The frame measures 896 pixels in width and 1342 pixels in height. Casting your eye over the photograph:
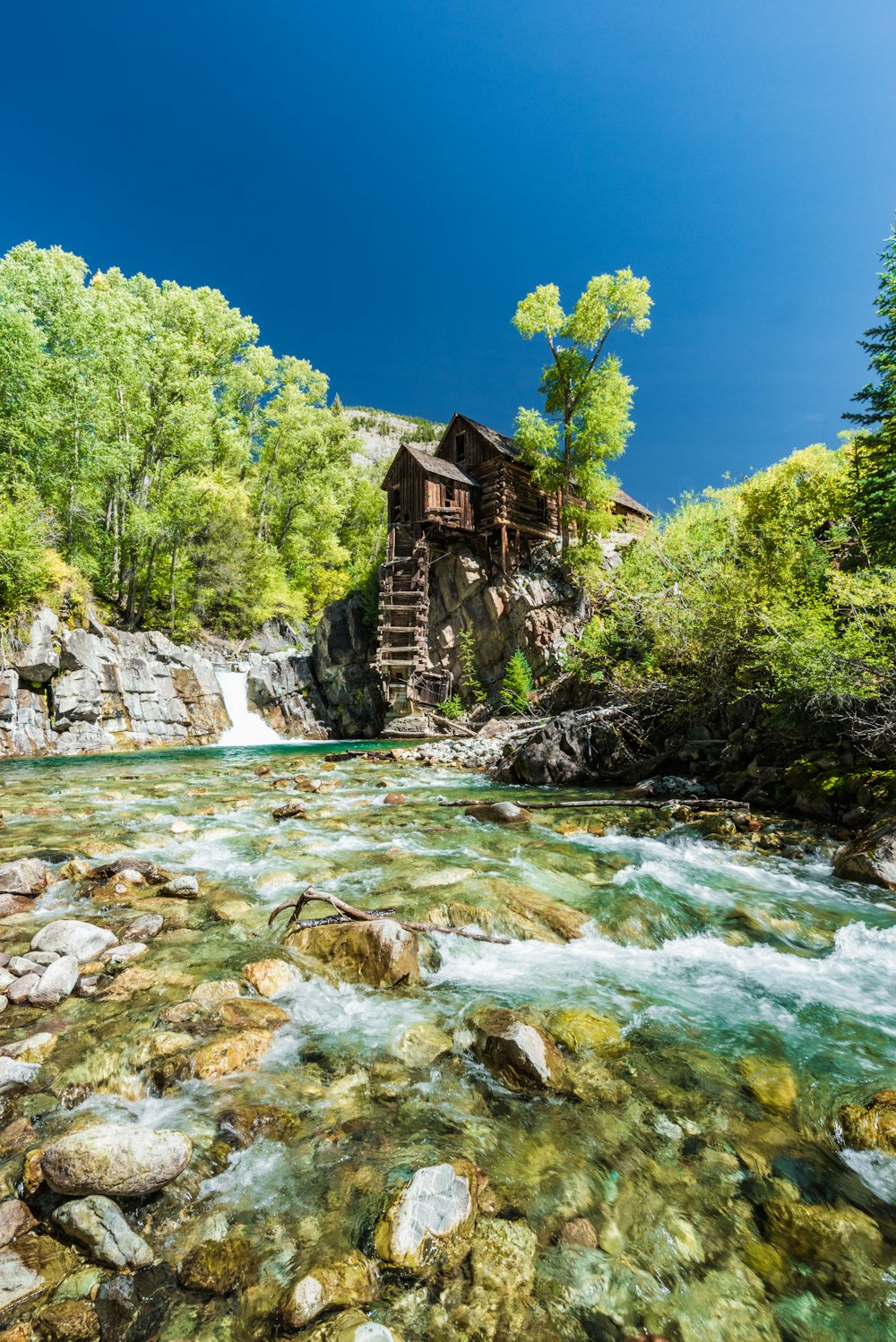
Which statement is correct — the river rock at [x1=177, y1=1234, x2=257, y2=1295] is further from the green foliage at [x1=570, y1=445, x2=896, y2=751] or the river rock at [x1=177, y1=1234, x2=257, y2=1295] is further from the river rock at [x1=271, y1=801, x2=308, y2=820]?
the green foliage at [x1=570, y1=445, x2=896, y2=751]

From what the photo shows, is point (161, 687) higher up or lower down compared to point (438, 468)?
lower down

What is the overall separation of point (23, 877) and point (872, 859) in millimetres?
8773

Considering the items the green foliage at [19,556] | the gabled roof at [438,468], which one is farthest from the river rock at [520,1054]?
the gabled roof at [438,468]

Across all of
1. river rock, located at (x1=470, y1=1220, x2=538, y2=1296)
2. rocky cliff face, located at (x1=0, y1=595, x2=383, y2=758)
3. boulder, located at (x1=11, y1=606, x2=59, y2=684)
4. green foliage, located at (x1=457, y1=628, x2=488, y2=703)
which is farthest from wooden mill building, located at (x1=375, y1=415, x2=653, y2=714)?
river rock, located at (x1=470, y1=1220, x2=538, y2=1296)

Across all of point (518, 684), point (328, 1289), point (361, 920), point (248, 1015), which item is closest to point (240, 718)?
point (518, 684)

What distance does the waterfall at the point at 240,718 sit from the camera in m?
26.7

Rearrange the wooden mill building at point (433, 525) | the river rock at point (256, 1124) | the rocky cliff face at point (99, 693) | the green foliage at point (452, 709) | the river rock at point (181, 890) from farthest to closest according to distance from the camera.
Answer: the wooden mill building at point (433, 525) → the green foliage at point (452, 709) → the rocky cliff face at point (99, 693) → the river rock at point (181, 890) → the river rock at point (256, 1124)

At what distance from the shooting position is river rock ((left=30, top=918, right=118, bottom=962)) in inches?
157

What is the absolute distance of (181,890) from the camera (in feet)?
17.3

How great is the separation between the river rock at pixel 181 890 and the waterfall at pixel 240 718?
70.6 ft

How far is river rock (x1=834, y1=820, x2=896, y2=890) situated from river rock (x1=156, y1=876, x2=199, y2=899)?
6.94 metres

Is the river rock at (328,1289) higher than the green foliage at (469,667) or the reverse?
the reverse

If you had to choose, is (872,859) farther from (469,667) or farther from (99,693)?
(469,667)

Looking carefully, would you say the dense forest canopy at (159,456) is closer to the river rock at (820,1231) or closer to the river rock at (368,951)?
the river rock at (368,951)
